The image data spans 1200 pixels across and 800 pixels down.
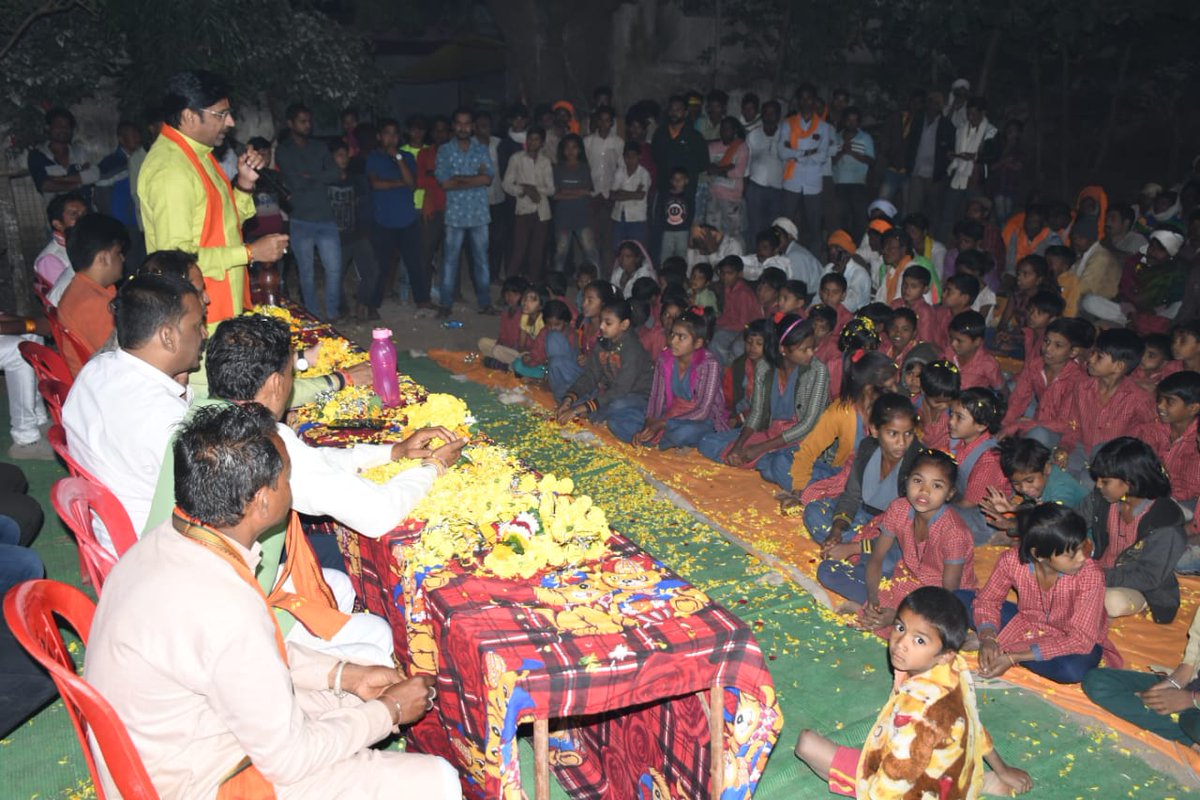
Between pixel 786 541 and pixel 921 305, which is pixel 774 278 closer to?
pixel 921 305

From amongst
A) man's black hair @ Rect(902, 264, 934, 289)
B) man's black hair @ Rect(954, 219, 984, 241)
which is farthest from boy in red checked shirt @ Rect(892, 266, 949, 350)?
man's black hair @ Rect(954, 219, 984, 241)

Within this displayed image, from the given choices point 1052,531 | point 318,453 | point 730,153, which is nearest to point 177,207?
point 318,453

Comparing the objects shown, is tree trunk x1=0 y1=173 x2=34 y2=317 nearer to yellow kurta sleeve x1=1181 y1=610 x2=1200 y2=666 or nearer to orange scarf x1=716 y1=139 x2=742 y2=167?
orange scarf x1=716 y1=139 x2=742 y2=167

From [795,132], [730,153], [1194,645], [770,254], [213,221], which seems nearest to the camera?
[1194,645]

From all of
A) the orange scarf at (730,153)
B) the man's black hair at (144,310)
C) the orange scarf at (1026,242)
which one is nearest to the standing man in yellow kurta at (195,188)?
the man's black hair at (144,310)

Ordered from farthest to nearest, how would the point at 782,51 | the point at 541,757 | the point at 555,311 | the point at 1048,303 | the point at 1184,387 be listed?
1. the point at 782,51
2. the point at 555,311
3. the point at 1048,303
4. the point at 1184,387
5. the point at 541,757

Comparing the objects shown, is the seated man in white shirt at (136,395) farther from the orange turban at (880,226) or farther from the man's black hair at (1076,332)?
the orange turban at (880,226)

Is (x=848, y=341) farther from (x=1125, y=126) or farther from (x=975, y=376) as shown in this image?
(x=1125, y=126)

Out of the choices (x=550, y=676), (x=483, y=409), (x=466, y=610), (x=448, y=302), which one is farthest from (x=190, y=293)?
(x=448, y=302)

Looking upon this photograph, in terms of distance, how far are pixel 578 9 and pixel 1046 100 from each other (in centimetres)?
713

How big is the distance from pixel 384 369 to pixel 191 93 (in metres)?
1.77

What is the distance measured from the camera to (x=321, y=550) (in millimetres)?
4668

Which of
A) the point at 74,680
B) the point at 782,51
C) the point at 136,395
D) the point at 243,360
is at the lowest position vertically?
the point at 74,680

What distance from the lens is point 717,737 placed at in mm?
3057
